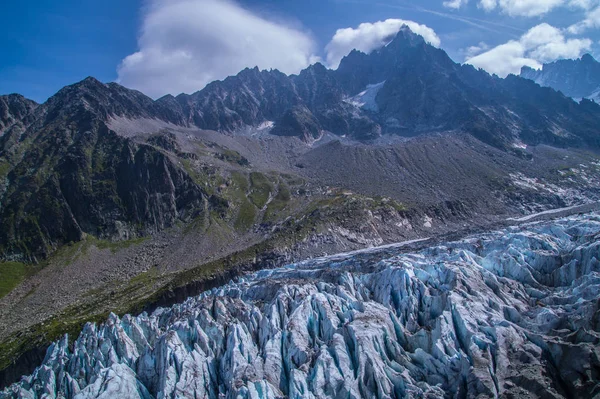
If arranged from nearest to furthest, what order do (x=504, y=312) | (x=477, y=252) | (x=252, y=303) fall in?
1. (x=504, y=312)
2. (x=252, y=303)
3. (x=477, y=252)

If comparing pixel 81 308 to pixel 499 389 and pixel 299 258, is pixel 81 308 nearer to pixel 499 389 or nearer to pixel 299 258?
pixel 299 258

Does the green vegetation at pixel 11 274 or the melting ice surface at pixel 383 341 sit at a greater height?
the green vegetation at pixel 11 274

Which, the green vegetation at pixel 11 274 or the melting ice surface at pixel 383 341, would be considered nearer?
the melting ice surface at pixel 383 341

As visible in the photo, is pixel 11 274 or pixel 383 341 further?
pixel 11 274

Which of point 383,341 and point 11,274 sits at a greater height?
point 11,274

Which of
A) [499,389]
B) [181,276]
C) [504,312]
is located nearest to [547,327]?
[504,312]
